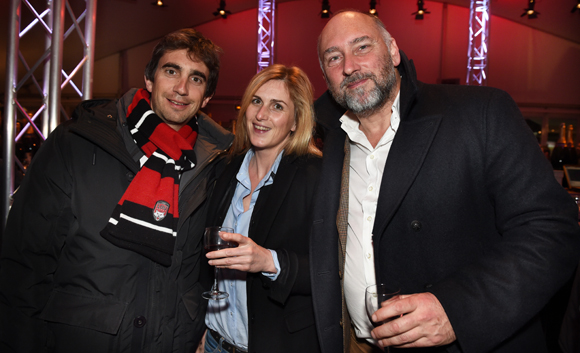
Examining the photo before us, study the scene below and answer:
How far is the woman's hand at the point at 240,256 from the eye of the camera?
1734 millimetres

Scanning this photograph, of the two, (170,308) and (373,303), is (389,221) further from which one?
(170,308)

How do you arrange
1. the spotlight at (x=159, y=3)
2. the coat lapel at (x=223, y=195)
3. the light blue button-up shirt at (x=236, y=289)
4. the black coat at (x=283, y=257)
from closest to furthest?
the black coat at (x=283, y=257) → the light blue button-up shirt at (x=236, y=289) → the coat lapel at (x=223, y=195) → the spotlight at (x=159, y=3)

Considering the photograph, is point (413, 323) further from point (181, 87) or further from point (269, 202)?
point (181, 87)

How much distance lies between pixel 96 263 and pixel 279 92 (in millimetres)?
1473

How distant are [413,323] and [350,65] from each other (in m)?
1.27

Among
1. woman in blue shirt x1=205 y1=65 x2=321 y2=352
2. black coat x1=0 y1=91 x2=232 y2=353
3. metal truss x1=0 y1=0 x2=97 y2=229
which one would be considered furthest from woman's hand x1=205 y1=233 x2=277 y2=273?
metal truss x1=0 y1=0 x2=97 y2=229

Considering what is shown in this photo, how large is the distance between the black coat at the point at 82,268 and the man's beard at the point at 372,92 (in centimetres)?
105

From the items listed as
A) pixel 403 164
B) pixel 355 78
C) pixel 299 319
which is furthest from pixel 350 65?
pixel 299 319

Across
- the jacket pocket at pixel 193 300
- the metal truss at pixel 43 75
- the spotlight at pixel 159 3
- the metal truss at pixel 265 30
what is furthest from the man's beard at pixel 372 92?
the spotlight at pixel 159 3

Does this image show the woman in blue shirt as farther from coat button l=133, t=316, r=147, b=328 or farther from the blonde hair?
coat button l=133, t=316, r=147, b=328

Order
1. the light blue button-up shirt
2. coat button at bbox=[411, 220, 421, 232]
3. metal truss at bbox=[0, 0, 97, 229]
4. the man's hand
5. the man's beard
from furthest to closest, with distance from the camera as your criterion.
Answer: metal truss at bbox=[0, 0, 97, 229] → the light blue button-up shirt → the man's beard → coat button at bbox=[411, 220, 421, 232] → the man's hand

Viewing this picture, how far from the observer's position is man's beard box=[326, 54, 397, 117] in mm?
1839

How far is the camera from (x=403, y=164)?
1594 mm

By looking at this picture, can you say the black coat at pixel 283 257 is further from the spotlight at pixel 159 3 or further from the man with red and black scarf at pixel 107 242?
the spotlight at pixel 159 3
